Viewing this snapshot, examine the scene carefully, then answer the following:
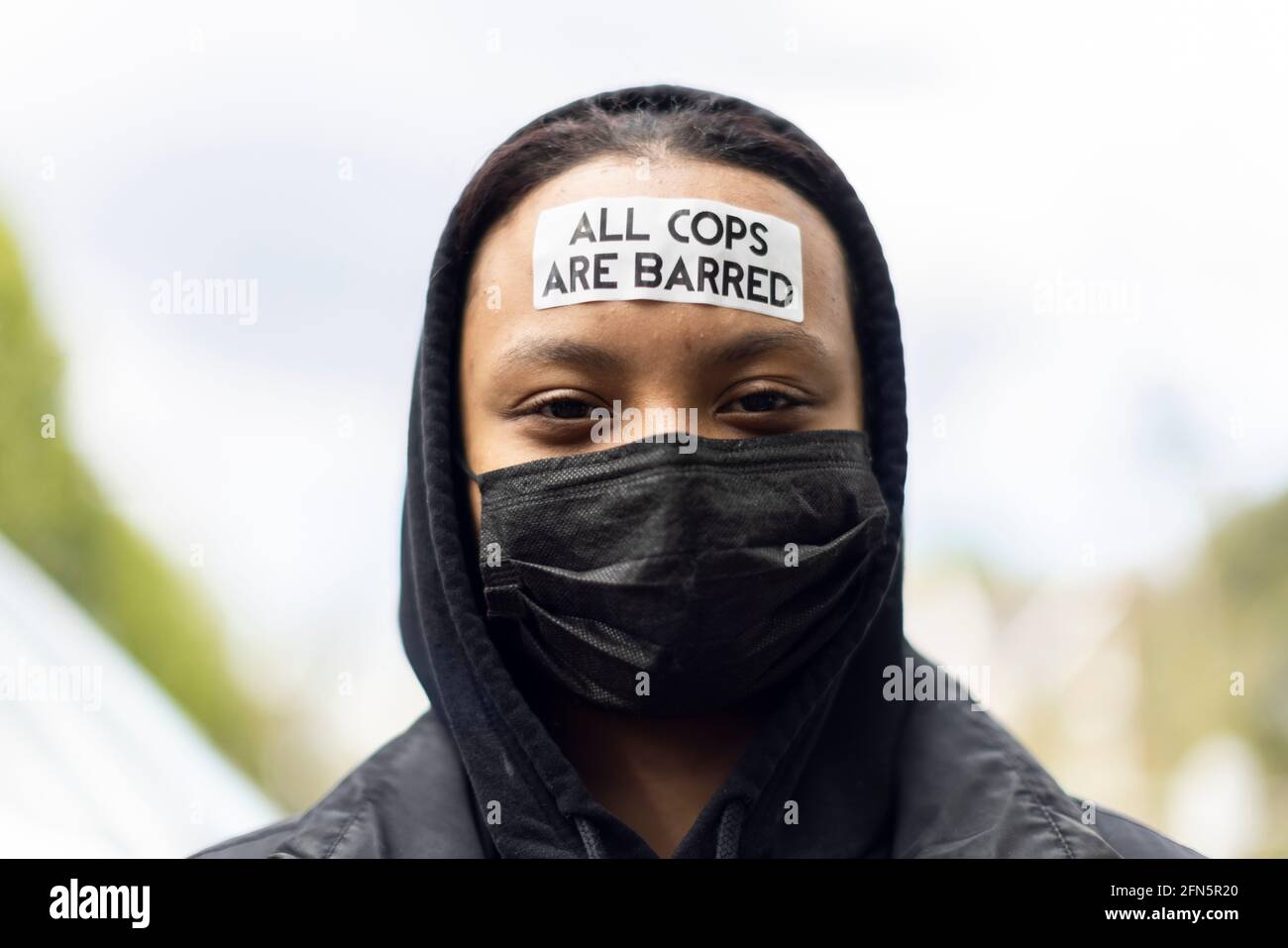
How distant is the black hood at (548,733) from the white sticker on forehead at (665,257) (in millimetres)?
243

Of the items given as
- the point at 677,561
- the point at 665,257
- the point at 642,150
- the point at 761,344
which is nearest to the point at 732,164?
the point at 642,150

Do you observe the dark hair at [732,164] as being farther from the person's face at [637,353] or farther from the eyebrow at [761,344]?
the eyebrow at [761,344]

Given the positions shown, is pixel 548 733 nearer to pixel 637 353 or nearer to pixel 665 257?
pixel 637 353

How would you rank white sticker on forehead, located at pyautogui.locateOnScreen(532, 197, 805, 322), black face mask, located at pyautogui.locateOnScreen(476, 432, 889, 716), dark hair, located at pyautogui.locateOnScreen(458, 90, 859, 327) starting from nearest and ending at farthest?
1. black face mask, located at pyautogui.locateOnScreen(476, 432, 889, 716)
2. white sticker on forehead, located at pyautogui.locateOnScreen(532, 197, 805, 322)
3. dark hair, located at pyautogui.locateOnScreen(458, 90, 859, 327)

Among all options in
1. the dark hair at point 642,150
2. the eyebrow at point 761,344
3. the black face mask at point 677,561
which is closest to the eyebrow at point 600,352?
the eyebrow at point 761,344

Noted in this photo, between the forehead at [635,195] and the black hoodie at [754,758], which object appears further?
the forehead at [635,195]

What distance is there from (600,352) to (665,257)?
0.66ft

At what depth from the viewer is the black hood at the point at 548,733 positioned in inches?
75.2

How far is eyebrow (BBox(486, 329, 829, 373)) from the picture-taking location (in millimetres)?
1901

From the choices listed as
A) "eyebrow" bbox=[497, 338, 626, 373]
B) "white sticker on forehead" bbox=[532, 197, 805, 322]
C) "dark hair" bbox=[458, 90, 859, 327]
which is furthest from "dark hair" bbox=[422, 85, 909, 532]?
"eyebrow" bbox=[497, 338, 626, 373]

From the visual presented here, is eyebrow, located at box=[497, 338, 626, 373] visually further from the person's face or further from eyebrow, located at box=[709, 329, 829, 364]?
eyebrow, located at box=[709, 329, 829, 364]

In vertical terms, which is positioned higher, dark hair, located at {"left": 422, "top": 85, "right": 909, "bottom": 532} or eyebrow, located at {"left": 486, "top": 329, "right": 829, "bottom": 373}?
dark hair, located at {"left": 422, "top": 85, "right": 909, "bottom": 532}

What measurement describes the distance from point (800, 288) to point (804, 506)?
1.28 feet
